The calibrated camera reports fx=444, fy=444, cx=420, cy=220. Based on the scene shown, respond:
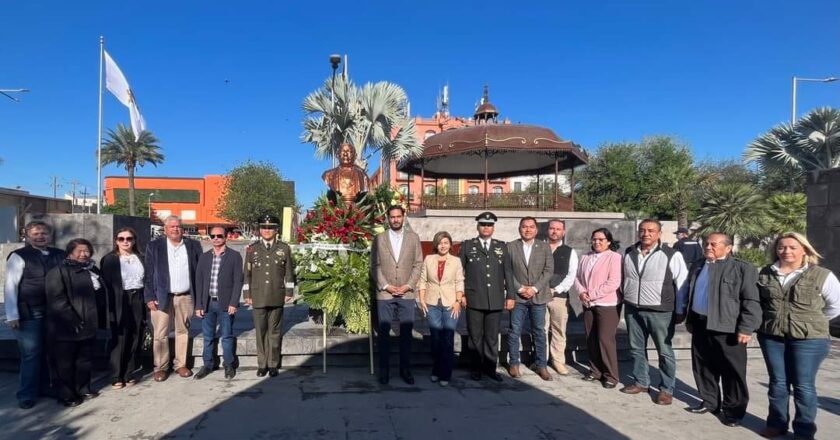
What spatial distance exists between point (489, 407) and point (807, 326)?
8.71 feet

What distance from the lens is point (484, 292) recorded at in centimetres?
469

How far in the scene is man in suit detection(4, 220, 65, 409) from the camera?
4016mm

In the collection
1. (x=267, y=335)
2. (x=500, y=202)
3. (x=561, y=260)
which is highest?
(x=500, y=202)

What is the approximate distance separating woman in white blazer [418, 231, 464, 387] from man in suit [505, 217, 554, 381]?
1.87 ft

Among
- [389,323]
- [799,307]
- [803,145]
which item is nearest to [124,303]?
[389,323]

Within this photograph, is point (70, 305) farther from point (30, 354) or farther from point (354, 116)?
point (354, 116)

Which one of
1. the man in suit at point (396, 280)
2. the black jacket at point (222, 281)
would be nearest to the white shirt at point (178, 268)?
the black jacket at point (222, 281)

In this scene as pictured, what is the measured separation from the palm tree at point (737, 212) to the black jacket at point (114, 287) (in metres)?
20.9

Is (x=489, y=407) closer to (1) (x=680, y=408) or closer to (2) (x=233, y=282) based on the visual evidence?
(1) (x=680, y=408)

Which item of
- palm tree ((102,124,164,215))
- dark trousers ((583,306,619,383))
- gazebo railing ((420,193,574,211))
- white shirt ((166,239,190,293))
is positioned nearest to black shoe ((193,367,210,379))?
white shirt ((166,239,190,293))

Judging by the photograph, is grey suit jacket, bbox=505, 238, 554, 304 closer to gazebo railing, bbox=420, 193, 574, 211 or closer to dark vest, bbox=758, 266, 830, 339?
dark vest, bbox=758, 266, 830, 339

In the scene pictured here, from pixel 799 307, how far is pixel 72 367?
636cm

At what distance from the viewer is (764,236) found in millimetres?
18844

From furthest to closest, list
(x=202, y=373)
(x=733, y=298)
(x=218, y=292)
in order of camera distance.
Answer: (x=202, y=373) → (x=218, y=292) → (x=733, y=298)
